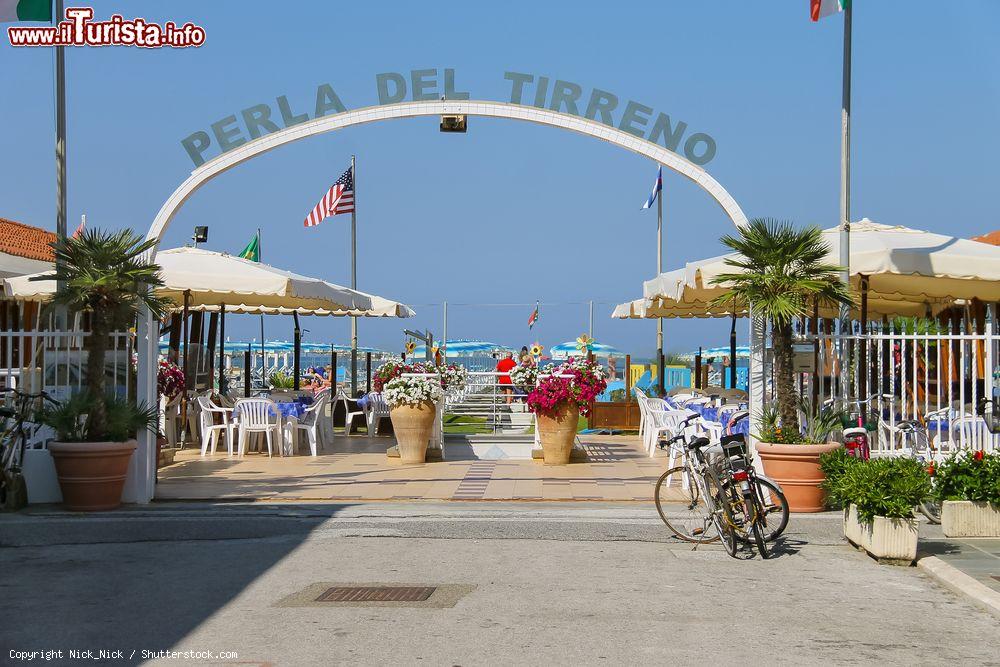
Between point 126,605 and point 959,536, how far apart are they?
6584 millimetres

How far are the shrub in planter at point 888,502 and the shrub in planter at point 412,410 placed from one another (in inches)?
277

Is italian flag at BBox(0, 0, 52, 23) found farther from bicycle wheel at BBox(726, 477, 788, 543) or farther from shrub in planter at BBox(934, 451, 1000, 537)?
shrub in planter at BBox(934, 451, 1000, 537)

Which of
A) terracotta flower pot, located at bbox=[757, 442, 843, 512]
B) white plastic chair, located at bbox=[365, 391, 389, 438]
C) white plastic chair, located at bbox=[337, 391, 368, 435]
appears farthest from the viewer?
white plastic chair, located at bbox=[337, 391, 368, 435]

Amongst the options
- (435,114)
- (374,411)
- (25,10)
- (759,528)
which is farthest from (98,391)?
(374,411)

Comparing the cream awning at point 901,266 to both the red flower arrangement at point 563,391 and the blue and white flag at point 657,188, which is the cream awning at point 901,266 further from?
the blue and white flag at point 657,188

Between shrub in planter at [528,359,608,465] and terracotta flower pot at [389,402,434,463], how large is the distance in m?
1.38

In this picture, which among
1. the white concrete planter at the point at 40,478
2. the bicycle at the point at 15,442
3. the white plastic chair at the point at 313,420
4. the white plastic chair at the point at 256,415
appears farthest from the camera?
the white plastic chair at the point at 313,420

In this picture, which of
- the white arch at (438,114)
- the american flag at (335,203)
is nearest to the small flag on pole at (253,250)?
the american flag at (335,203)

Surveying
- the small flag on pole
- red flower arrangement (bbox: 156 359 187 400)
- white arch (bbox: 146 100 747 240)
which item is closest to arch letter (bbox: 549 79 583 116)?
white arch (bbox: 146 100 747 240)

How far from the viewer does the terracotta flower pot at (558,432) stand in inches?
578

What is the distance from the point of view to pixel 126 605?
6.79 meters

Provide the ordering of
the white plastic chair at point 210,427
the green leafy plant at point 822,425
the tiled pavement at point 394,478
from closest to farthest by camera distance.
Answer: the green leafy plant at point 822,425 → the tiled pavement at point 394,478 → the white plastic chair at point 210,427

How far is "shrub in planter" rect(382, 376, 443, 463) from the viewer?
14.8m

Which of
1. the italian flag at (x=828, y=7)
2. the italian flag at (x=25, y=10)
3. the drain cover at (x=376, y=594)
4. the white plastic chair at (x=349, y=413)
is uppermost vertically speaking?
the italian flag at (x=828, y=7)
